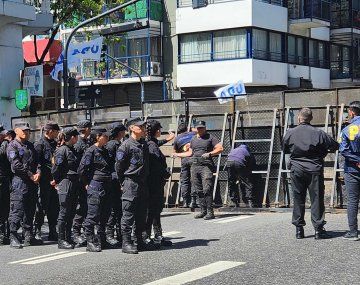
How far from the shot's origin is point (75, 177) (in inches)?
428

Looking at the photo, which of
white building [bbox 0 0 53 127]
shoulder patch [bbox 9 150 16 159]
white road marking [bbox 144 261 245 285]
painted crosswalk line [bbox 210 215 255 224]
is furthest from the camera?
white building [bbox 0 0 53 127]

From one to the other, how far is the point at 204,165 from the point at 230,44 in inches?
875

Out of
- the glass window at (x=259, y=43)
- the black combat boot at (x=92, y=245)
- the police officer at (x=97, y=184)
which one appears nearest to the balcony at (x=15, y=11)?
the police officer at (x=97, y=184)

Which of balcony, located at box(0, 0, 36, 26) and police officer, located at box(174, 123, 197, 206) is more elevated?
balcony, located at box(0, 0, 36, 26)

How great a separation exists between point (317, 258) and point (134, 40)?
106ft

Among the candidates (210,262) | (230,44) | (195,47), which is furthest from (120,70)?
(210,262)

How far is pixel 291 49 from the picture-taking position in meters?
38.0

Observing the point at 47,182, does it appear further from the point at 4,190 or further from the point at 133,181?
the point at 133,181

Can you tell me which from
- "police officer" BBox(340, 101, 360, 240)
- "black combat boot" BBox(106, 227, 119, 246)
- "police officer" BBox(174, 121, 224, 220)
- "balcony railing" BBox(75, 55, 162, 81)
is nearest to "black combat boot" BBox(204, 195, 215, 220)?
"police officer" BBox(174, 121, 224, 220)

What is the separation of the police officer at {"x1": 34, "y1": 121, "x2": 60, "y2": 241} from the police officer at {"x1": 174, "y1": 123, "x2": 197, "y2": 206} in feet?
14.9

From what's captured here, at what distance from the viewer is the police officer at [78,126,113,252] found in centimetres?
1027

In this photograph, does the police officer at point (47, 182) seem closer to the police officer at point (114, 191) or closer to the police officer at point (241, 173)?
the police officer at point (114, 191)

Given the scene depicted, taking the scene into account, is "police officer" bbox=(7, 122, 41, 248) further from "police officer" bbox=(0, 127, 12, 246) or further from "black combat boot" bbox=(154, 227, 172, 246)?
"black combat boot" bbox=(154, 227, 172, 246)

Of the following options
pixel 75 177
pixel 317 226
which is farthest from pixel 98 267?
pixel 317 226
